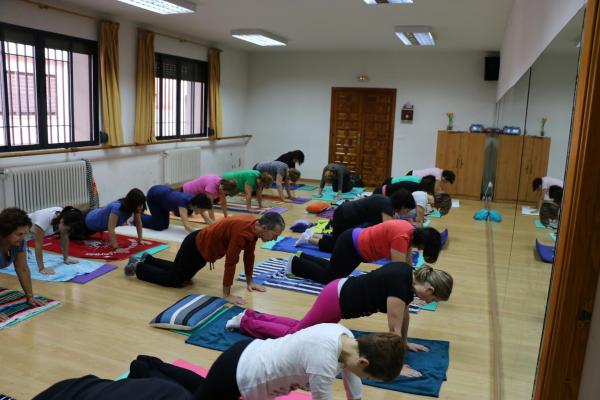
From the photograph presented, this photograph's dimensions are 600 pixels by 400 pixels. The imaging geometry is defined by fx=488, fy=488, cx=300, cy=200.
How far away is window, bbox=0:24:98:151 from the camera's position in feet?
18.4

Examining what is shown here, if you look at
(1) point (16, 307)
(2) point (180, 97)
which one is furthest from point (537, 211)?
(2) point (180, 97)

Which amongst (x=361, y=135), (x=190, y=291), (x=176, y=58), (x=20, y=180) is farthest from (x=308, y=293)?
(x=361, y=135)

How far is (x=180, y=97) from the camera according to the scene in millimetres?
8820

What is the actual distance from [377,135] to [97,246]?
6.53 metres

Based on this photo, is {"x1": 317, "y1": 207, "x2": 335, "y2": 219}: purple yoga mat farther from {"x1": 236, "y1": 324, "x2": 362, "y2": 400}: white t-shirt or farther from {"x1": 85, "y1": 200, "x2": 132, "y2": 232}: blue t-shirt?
{"x1": 236, "y1": 324, "x2": 362, "y2": 400}: white t-shirt

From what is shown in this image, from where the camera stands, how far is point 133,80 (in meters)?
7.45

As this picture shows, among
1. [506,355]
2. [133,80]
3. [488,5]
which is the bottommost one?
[506,355]

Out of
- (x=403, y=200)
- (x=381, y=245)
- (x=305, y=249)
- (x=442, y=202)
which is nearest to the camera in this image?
(x=381, y=245)

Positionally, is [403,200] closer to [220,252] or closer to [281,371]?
[220,252]

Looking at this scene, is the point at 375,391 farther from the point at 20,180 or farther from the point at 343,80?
the point at 343,80

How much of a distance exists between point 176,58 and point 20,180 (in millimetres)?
3811

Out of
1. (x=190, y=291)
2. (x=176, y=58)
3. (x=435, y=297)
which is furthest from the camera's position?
(x=176, y=58)

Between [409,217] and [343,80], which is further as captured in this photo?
[343,80]

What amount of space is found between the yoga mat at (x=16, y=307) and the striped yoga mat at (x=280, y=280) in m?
1.62
